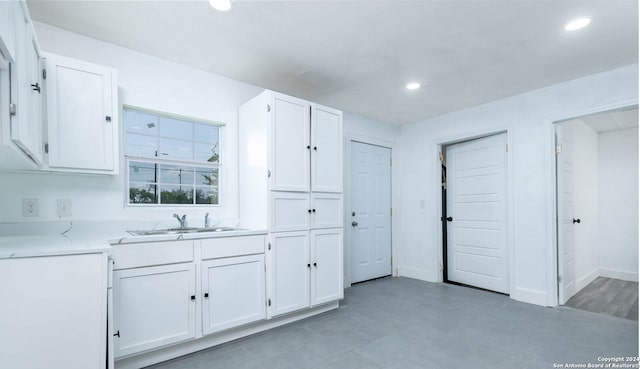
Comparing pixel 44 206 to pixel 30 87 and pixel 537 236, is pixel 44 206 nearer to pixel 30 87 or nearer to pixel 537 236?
pixel 30 87

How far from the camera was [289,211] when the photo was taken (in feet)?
9.65

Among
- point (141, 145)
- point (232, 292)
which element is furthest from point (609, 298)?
Answer: point (141, 145)

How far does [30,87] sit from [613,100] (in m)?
4.68

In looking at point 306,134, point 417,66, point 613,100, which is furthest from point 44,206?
point 613,100

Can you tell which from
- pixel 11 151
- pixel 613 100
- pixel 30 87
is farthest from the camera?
pixel 613 100

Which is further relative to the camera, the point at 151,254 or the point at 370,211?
the point at 370,211

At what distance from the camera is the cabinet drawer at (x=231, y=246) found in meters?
2.45

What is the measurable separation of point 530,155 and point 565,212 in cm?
79

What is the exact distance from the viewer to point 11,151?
5.01 feet

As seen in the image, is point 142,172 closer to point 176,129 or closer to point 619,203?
point 176,129

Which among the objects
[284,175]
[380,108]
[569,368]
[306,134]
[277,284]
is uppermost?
[380,108]

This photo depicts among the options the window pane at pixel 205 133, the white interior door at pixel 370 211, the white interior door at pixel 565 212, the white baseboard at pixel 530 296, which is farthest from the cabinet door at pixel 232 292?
the white interior door at pixel 565 212

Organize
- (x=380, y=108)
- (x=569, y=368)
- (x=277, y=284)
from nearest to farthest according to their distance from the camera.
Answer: (x=569, y=368) → (x=277, y=284) → (x=380, y=108)

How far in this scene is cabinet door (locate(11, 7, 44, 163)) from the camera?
4.65 ft
